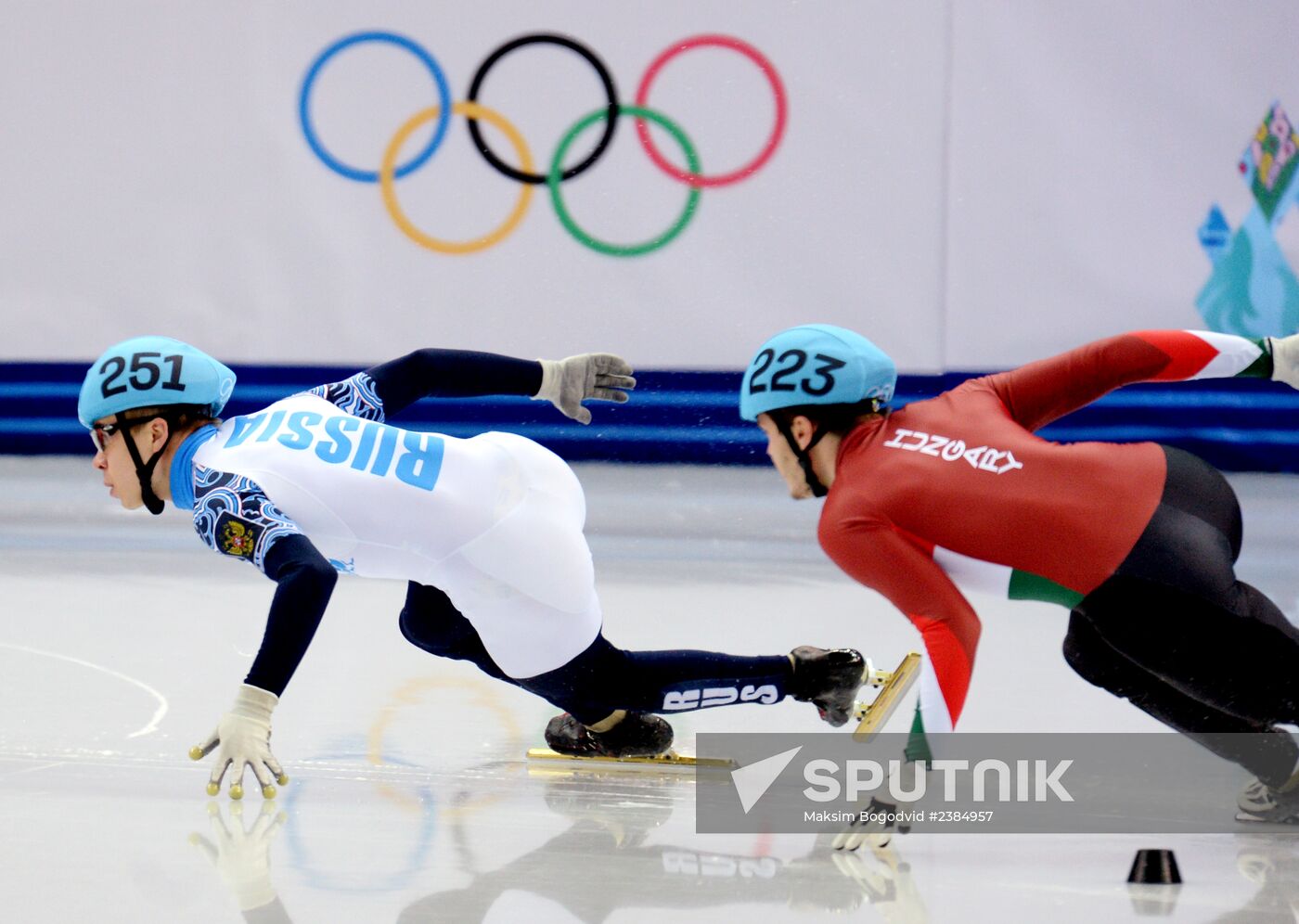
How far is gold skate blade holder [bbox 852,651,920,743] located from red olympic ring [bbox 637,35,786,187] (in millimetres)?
3096

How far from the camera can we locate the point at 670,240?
18.8ft

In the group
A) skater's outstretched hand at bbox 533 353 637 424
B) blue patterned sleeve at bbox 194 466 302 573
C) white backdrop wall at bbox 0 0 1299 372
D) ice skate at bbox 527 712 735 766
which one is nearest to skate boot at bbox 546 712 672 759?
ice skate at bbox 527 712 735 766

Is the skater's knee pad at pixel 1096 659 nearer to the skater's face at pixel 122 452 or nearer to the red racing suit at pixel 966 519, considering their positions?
the red racing suit at pixel 966 519

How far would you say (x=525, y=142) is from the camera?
582 centimetres

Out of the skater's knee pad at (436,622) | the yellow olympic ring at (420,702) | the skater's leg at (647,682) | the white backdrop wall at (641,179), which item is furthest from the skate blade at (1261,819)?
the white backdrop wall at (641,179)

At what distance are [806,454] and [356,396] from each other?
0.94 meters

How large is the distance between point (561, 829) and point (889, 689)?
0.75 meters

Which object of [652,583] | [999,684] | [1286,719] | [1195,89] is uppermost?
[1195,89]

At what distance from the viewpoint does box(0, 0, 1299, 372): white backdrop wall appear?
5.48 meters

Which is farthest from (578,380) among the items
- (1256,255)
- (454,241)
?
(1256,255)

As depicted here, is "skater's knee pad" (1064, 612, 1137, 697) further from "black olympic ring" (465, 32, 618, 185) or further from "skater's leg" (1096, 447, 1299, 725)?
"black olympic ring" (465, 32, 618, 185)

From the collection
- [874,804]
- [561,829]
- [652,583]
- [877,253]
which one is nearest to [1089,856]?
[874,804]

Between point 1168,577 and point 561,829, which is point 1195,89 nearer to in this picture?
point 1168,577

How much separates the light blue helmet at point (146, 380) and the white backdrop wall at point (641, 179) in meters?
3.29
